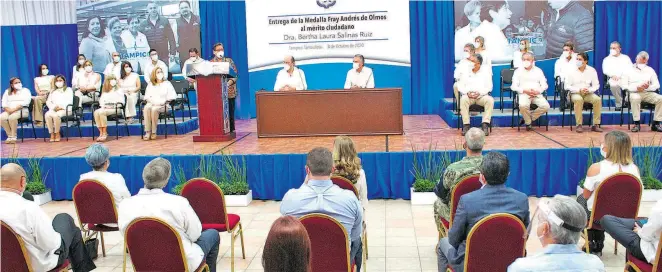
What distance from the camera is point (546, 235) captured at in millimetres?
2031

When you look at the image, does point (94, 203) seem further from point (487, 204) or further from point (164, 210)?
point (487, 204)

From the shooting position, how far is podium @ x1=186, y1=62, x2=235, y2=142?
7422mm

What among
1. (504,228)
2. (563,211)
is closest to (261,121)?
(504,228)

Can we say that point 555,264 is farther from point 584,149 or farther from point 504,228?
point 584,149

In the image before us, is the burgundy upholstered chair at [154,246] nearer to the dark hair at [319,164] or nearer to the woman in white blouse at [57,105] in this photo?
the dark hair at [319,164]

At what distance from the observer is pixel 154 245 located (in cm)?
277

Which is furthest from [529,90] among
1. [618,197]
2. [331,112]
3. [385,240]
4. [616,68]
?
[618,197]

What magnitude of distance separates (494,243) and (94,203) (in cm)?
275

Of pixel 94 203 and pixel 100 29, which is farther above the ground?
pixel 100 29

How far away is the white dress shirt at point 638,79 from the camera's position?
783cm

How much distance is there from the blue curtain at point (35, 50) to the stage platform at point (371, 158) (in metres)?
5.52

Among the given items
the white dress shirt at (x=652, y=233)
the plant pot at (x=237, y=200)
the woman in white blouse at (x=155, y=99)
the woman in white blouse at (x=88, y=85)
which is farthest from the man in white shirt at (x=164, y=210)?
the woman in white blouse at (x=88, y=85)

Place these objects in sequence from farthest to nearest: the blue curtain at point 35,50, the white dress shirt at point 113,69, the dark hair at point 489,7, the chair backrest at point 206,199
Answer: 1. the blue curtain at point 35,50
2. the white dress shirt at point 113,69
3. the dark hair at point 489,7
4. the chair backrest at point 206,199

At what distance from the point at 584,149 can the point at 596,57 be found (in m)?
5.63
